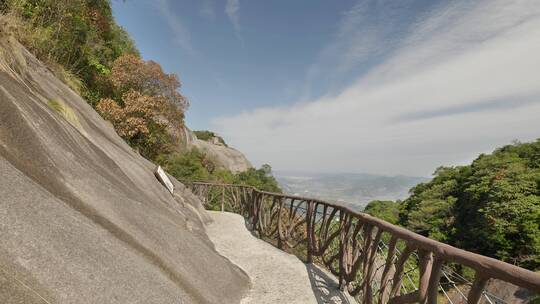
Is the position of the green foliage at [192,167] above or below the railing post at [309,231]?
below

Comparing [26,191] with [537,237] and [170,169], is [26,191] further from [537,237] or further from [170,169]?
[537,237]

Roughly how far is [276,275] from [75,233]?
3.92 metres

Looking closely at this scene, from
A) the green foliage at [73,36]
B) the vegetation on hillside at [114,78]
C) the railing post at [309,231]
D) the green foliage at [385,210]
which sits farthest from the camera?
the green foliage at [385,210]

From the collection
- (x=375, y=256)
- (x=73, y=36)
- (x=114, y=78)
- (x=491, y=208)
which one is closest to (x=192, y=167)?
(x=114, y=78)

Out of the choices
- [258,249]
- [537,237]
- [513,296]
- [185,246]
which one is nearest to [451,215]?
[537,237]

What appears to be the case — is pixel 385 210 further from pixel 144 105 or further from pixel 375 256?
pixel 375 256

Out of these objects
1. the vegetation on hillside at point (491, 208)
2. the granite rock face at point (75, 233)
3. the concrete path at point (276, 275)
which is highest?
the vegetation on hillside at point (491, 208)

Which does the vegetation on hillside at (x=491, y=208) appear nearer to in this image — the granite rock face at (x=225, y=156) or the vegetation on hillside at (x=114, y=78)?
the granite rock face at (x=225, y=156)

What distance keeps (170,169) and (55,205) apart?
2625 cm

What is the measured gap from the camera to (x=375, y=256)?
397cm

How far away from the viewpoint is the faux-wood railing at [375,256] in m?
2.05

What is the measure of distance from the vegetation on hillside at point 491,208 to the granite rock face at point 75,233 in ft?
104

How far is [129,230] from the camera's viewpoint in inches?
122

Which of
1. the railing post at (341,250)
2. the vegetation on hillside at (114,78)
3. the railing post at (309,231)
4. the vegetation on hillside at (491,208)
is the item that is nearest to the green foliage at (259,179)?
the vegetation on hillside at (491,208)
